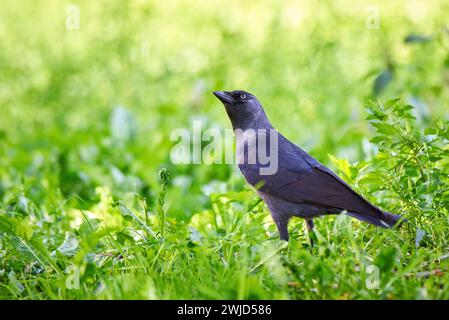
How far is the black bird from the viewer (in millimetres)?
3854

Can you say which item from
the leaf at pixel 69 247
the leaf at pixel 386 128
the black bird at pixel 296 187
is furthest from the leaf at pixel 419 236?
the leaf at pixel 69 247

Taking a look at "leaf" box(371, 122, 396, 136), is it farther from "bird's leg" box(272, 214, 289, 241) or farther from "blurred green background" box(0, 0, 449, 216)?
"blurred green background" box(0, 0, 449, 216)

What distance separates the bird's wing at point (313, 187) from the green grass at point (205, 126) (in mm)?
188

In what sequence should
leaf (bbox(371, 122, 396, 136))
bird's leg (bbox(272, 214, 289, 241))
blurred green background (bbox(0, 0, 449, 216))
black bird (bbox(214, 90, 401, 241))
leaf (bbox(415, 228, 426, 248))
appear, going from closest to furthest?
leaf (bbox(415, 228, 426, 248)) → black bird (bbox(214, 90, 401, 241)) → leaf (bbox(371, 122, 396, 136)) → bird's leg (bbox(272, 214, 289, 241)) → blurred green background (bbox(0, 0, 449, 216))

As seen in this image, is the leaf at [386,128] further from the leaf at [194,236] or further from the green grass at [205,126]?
the leaf at [194,236]

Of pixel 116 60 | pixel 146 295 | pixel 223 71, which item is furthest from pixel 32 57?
pixel 146 295

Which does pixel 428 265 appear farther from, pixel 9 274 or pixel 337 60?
pixel 337 60

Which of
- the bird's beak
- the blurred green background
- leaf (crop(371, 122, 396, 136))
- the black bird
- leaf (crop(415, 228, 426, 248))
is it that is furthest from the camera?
the blurred green background

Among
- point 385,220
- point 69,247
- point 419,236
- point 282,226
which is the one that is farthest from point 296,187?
point 69,247

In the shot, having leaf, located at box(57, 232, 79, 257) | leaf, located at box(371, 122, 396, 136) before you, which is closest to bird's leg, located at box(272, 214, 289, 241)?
leaf, located at box(371, 122, 396, 136)

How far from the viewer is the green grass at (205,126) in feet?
11.2

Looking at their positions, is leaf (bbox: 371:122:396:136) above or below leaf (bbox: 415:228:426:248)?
above

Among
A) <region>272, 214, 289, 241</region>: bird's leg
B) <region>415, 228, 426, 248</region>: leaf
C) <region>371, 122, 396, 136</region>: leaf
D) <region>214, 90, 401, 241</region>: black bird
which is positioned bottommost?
<region>415, 228, 426, 248</region>: leaf

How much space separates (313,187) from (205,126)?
A: 3211 mm
